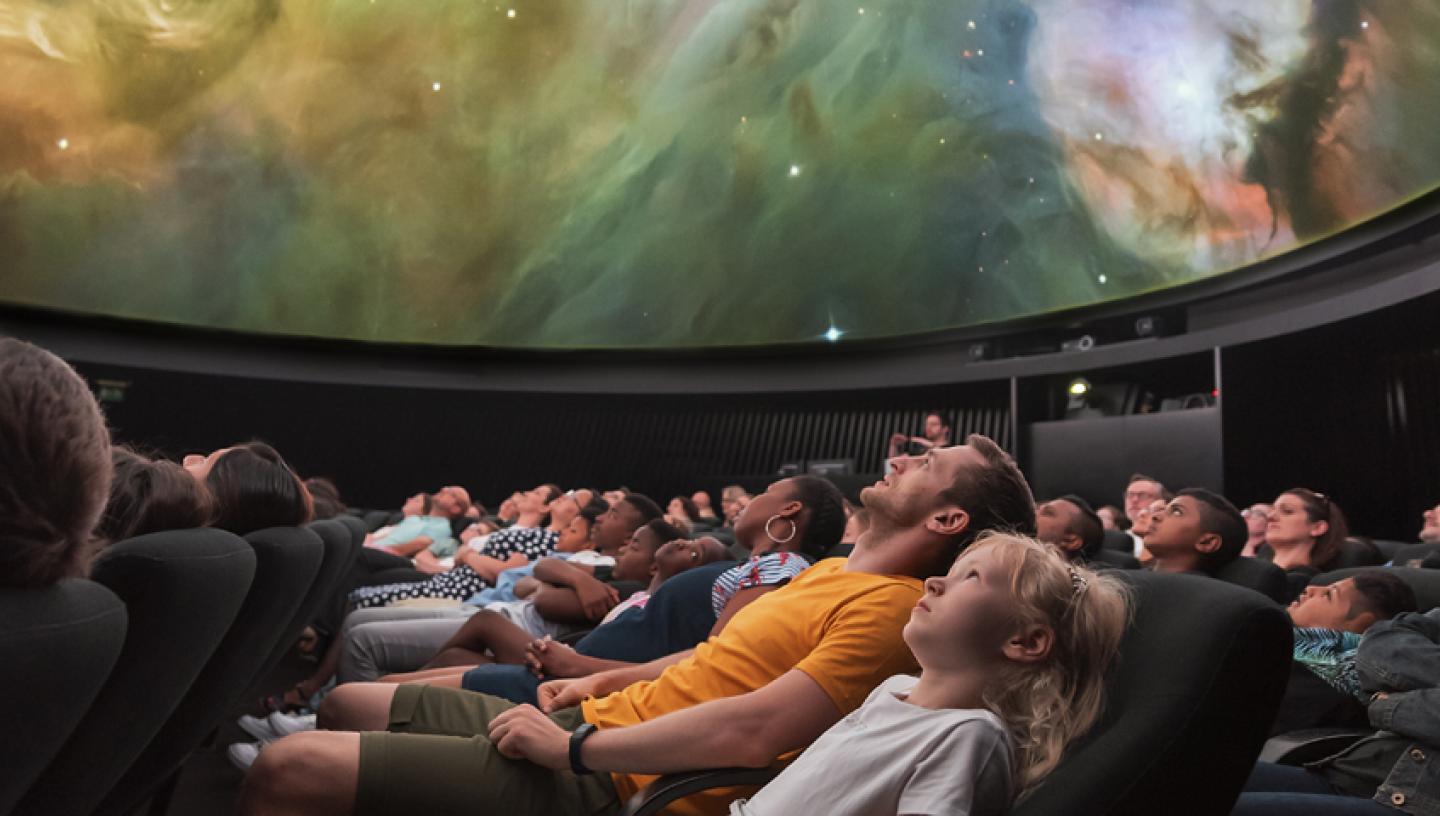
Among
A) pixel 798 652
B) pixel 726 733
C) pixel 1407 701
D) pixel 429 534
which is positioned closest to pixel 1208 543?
pixel 1407 701

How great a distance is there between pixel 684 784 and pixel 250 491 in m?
1.58

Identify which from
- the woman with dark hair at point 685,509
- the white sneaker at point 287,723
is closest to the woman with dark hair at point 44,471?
the white sneaker at point 287,723

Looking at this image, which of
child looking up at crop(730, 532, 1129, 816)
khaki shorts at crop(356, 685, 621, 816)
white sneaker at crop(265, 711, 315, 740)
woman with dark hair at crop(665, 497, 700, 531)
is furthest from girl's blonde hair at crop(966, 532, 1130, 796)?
woman with dark hair at crop(665, 497, 700, 531)

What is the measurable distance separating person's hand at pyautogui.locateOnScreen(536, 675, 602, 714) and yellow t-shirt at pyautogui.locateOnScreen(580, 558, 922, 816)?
129 millimetres

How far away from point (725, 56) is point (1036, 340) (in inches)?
244

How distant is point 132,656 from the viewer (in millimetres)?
1512

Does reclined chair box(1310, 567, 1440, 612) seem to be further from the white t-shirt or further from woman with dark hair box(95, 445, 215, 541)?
woman with dark hair box(95, 445, 215, 541)

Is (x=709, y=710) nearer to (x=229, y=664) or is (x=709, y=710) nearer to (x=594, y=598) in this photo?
(x=229, y=664)

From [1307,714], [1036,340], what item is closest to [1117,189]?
[1036,340]

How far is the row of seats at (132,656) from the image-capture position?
1.05 metres

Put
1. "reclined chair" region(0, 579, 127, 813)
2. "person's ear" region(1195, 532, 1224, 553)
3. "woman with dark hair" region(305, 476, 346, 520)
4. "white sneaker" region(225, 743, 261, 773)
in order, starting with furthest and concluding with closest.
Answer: "woman with dark hair" region(305, 476, 346, 520) < "white sneaker" region(225, 743, 261, 773) < "person's ear" region(1195, 532, 1224, 553) < "reclined chair" region(0, 579, 127, 813)

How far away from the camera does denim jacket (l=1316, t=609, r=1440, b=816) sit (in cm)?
210

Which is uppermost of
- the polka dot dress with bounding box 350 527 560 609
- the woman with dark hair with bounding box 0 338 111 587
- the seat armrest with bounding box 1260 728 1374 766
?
the woman with dark hair with bounding box 0 338 111 587

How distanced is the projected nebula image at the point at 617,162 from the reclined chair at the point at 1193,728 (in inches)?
414
